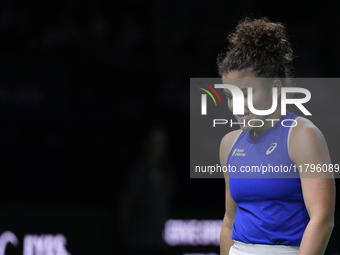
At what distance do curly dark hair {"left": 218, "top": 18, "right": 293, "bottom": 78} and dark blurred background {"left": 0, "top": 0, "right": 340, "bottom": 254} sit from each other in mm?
2169

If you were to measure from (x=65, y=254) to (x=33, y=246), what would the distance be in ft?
0.87

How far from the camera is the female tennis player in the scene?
1.14 metres

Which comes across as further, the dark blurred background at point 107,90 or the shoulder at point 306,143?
the dark blurred background at point 107,90

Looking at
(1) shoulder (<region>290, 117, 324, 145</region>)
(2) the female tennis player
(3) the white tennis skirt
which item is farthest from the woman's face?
(3) the white tennis skirt

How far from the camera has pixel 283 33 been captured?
138 cm

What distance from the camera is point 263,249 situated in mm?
1261

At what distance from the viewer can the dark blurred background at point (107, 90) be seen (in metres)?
3.57

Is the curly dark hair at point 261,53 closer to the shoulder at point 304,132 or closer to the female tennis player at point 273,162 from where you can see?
the female tennis player at point 273,162

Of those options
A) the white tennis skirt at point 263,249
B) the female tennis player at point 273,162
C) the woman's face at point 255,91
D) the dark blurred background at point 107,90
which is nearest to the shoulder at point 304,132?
the female tennis player at point 273,162

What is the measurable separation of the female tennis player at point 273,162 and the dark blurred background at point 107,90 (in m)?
2.13

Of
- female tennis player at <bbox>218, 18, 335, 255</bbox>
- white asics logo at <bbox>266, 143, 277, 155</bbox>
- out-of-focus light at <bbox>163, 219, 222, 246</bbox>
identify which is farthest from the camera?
out-of-focus light at <bbox>163, 219, 222, 246</bbox>

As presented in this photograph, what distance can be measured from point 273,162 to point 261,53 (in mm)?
343

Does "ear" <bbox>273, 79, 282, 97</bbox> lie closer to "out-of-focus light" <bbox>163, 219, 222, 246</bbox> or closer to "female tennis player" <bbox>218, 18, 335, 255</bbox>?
"female tennis player" <bbox>218, 18, 335, 255</bbox>

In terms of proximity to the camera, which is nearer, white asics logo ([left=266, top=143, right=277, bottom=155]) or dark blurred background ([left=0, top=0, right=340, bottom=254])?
white asics logo ([left=266, top=143, right=277, bottom=155])
